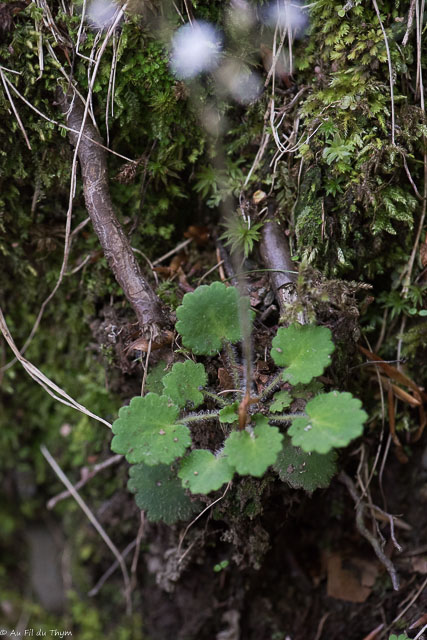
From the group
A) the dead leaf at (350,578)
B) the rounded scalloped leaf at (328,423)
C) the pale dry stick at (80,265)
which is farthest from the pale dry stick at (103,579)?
the rounded scalloped leaf at (328,423)

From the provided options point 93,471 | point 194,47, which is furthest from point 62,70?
point 93,471

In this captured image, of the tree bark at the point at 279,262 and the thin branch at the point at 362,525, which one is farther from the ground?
the tree bark at the point at 279,262

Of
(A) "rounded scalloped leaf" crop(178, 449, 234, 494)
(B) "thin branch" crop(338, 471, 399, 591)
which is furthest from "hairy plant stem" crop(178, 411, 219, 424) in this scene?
(B) "thin branch" crop(338, 471, 399, 591)

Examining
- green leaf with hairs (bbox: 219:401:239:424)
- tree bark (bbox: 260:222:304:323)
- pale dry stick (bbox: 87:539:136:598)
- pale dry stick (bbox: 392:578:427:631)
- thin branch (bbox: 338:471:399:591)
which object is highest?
tree bark (bbox: 260:222:304:323)

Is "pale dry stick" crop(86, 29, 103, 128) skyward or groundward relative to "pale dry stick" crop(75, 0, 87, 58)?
groundward

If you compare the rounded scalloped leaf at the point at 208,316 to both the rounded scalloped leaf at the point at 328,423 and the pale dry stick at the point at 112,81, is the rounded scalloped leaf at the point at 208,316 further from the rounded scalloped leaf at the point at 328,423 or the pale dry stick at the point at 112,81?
the pale dry stick at the point at 112,81

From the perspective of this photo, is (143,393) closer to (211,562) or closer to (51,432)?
(211,562)

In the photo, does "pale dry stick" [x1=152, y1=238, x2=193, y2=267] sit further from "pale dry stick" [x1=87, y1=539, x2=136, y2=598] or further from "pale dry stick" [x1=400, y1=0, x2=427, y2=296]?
"pale dry stick" [x1=87, y1=539, x2=136, y2=598]
